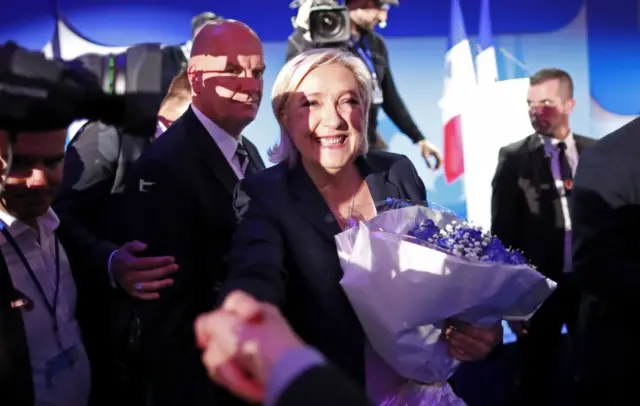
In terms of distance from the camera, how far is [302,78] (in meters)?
1.35

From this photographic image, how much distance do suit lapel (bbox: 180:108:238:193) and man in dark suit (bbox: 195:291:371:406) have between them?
42.6 inches

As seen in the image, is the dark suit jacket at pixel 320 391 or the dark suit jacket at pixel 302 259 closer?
the dark suit jacket at pixel 320 391

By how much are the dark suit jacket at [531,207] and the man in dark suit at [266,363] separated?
291 centimetres

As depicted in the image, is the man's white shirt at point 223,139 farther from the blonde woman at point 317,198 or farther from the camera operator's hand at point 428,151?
the camera operator's hand at point 428,151

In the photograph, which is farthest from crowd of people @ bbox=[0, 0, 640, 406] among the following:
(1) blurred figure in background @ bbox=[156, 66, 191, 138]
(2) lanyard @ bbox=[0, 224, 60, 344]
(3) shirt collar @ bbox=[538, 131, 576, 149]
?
(3) shirt collar @ bbox=[538, 131, 576, 149]

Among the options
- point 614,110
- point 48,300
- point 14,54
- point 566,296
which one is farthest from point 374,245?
point 614,110

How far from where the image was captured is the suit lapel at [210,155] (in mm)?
1657

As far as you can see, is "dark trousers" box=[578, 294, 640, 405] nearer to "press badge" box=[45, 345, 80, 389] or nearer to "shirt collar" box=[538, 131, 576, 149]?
"press badge" box=[45, 345, 80, 389]

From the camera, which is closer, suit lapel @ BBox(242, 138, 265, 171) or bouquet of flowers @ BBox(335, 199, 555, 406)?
bouquet of flowers @ BBox(335, 199, 555, 406)

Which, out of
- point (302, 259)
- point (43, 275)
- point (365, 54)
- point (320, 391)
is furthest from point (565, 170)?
point (320, 391)

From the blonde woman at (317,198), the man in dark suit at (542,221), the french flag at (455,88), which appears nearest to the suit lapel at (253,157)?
the blonde woman at (317,198)

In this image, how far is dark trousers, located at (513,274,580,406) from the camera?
3.22 meters

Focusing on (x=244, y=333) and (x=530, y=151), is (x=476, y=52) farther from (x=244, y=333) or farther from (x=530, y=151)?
(x=244, y=333)

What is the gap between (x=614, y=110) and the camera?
427 centimetres
